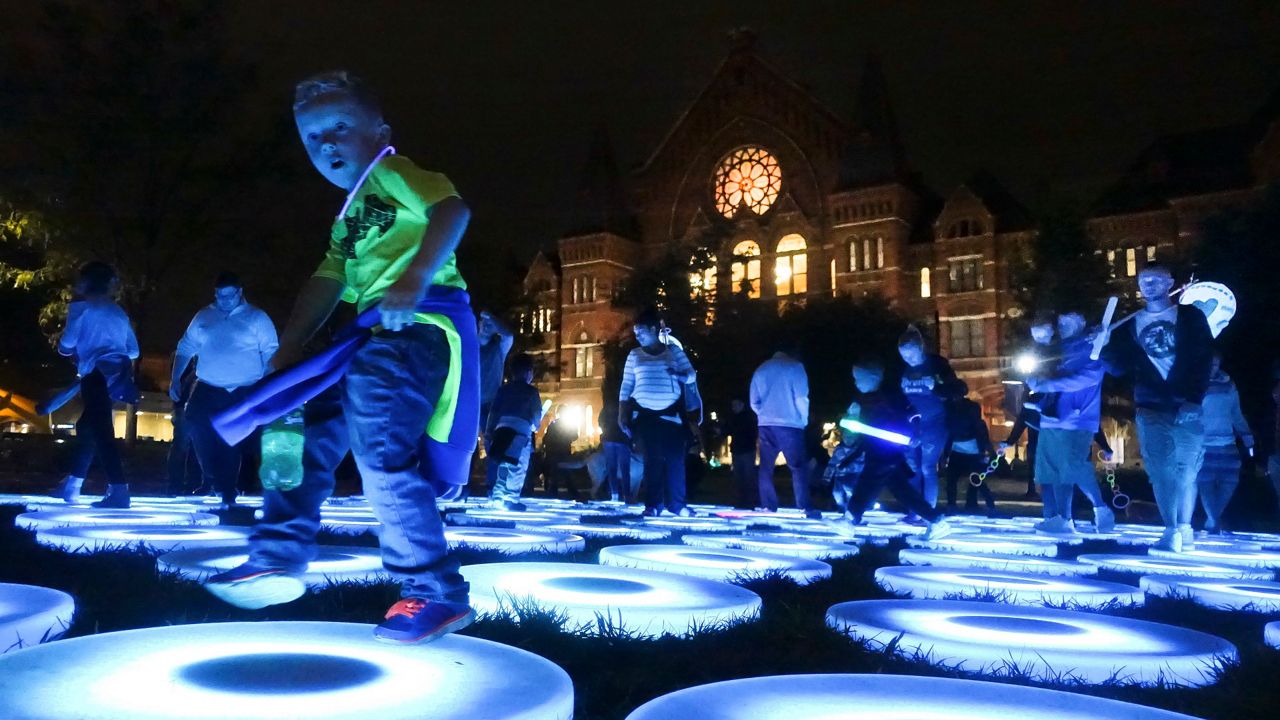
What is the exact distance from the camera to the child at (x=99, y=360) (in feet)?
24.1

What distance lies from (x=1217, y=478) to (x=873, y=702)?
9.47m

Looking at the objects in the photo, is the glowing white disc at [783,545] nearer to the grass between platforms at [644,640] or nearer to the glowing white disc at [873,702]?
the grass between platforms at [644,640]

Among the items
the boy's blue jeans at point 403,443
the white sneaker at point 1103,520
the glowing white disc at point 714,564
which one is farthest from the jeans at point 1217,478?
the boy's blue jeans at point 403,443

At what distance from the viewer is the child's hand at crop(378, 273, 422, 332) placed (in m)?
2.76

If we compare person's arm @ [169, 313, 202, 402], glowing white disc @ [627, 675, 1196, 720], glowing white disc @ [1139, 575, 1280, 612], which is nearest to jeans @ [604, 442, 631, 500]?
person's arm @ [169, 313, 202, 402]

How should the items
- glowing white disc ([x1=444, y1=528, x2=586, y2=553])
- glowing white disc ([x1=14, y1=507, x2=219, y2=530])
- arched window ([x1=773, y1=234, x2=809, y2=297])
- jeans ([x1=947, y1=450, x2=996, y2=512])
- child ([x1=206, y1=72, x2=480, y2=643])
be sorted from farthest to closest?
1. arched window ([x1=773, y1=234, x2=809, y2=297])
2. jeans ([x1=947, y1=450, x2=996, y2=512])
3. glowing white disc ([x1=14, y1=507, x2=219, y2=530])
4. glowing white disc ([x1=444, y1=528, x2=586, y2=553])
5. child ([x1=206, y1=72, x2=480, y2=643])

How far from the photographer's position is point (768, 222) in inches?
2265

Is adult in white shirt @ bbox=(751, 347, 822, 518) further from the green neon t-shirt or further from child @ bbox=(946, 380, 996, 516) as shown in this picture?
the green neon t-shirt

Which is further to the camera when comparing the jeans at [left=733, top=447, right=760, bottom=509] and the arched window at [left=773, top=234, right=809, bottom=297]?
the arched window at [left=773, top=234, right=809, bottom=297]

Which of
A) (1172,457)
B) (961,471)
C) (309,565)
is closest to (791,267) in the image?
(961,471)

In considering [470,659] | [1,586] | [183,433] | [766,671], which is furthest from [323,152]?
[183,433]

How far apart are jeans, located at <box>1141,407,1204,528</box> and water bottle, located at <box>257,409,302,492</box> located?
600cm

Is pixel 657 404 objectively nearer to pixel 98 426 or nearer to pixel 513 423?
pixel 513 423

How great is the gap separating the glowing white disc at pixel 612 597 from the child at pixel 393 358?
0.66 metres
